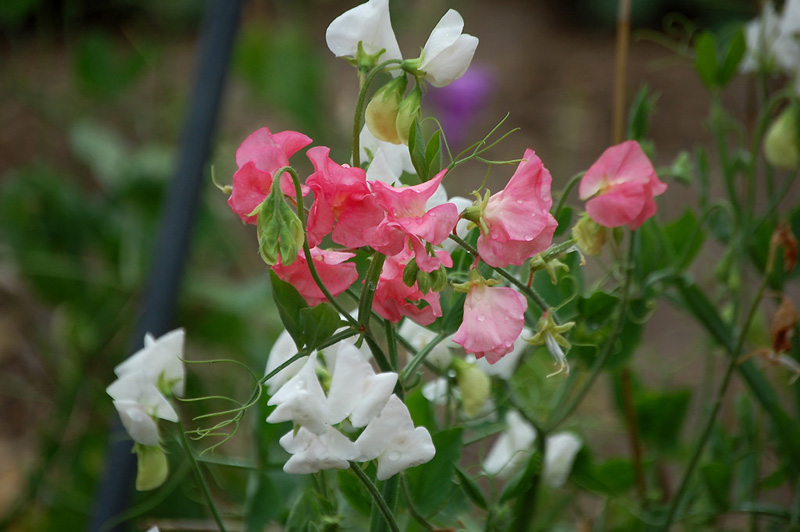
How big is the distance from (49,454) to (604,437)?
0.72 metres

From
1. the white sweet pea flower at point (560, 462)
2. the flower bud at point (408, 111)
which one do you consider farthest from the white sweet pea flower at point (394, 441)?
the white sweet pea flower at point (560, 462)

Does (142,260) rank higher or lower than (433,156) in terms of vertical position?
lower

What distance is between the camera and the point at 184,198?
67 centimetres

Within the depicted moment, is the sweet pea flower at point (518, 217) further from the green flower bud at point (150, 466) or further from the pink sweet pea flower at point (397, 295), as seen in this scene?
the green flower bud at point (150, 466)

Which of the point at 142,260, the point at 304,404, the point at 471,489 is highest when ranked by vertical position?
the point at 304,404

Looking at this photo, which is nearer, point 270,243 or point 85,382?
point 270,243

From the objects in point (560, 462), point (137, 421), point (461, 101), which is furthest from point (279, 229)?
point (461, 101)

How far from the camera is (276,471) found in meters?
0.47

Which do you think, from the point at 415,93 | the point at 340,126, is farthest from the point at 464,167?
the point at 415,93

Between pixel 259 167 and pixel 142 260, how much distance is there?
2.59 feet

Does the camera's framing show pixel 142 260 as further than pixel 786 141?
Yes

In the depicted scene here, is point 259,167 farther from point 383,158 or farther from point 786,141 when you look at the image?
point 786,141

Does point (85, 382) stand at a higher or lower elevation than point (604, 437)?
higher

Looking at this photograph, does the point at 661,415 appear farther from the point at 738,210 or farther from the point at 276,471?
the point at 276,471
